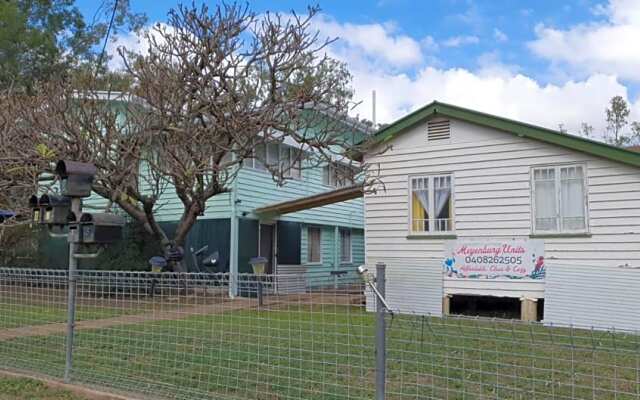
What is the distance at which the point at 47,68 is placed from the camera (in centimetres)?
2170

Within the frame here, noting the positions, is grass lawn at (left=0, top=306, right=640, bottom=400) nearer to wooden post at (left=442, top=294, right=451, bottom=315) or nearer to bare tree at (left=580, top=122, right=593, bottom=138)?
wooden post at (left=442, top=294, right=451, bottom=315)

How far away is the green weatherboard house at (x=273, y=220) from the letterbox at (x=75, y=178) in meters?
7.34

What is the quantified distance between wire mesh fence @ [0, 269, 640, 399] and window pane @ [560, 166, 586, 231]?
3.56 meters

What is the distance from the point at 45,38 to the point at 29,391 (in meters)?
19.3

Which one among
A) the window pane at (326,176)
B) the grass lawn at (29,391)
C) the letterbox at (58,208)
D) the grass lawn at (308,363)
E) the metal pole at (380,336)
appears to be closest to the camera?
the metal pole at (380,336)

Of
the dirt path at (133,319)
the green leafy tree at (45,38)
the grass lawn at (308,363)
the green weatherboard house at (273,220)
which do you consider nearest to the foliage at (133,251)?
the green weatherboard house at (273,220)

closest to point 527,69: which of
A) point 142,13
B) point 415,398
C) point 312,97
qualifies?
point 312,97

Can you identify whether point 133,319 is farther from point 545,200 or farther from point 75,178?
point 545,200

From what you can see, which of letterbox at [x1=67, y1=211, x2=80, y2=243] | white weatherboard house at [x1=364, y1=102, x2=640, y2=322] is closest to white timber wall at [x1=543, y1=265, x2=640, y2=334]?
white weatherboard house at [x1=364, y1=102, x2=640, y2=322]

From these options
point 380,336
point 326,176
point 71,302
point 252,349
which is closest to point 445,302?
point 252,349

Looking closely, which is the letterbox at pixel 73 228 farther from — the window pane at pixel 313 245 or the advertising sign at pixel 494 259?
the window pane at pixel 313 245

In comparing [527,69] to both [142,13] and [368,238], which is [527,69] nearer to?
[368,238]

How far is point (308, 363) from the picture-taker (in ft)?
19.8

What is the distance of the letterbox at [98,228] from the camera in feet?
18.6
